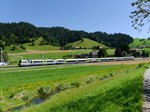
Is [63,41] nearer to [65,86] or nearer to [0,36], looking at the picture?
[0,36]

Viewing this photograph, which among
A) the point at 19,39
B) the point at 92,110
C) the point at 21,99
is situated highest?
the point at 19,39

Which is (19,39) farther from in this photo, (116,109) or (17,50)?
(116,109)

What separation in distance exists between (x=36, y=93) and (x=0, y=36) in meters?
146

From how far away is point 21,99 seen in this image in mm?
17016

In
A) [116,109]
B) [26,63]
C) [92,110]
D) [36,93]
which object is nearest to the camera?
[116,109]

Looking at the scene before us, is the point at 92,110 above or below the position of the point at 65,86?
above

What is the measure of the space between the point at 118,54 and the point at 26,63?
244 feet

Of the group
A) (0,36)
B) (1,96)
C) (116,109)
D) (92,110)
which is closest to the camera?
(116,109)

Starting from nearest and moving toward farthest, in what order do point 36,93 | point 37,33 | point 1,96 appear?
point 1,96 → point 36,93 → point 37,33

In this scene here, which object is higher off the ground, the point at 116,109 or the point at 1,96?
the point at 116,109

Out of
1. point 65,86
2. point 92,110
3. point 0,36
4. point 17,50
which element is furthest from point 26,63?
point 0,36

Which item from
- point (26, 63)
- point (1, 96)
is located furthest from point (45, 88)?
point (26, 63)

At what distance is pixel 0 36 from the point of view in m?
A: 150

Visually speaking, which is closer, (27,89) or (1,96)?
(1,96)
